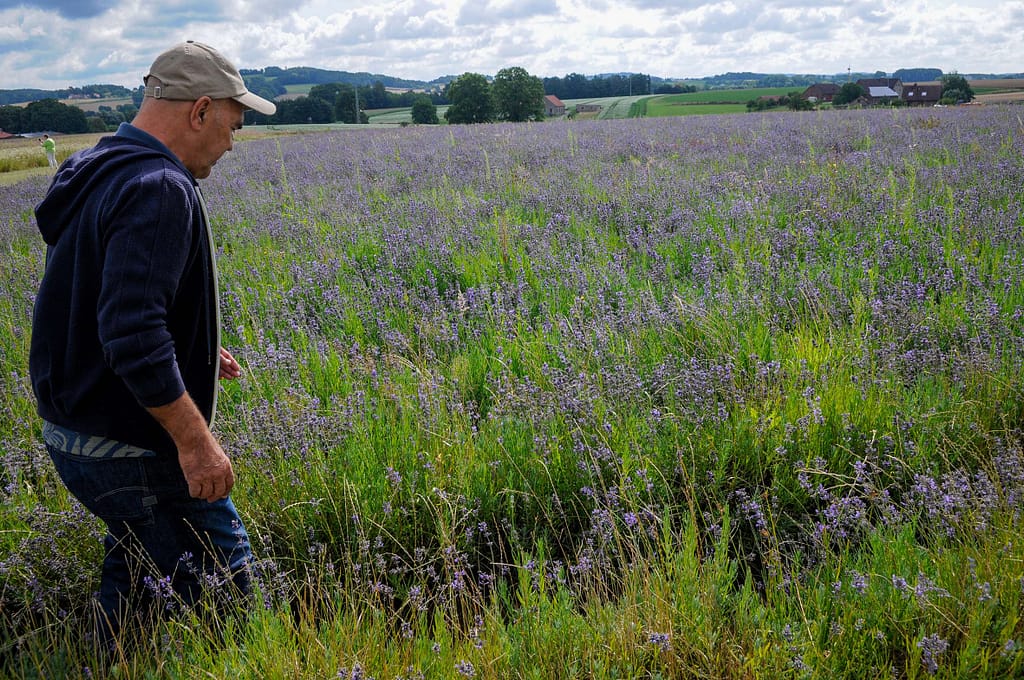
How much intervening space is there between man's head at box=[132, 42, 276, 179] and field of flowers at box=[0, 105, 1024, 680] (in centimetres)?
133

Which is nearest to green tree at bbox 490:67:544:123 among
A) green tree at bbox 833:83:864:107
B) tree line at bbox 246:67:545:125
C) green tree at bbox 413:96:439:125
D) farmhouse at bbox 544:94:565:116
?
tree line at bbox 246:67:545:125

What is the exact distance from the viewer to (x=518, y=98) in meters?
57.3

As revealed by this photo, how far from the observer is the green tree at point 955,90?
155 feet

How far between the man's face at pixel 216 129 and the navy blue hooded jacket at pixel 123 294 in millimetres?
115

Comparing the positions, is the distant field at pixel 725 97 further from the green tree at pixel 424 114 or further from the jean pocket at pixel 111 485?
the jean pocket at pixel 111 485

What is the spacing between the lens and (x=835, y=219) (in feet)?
18.9

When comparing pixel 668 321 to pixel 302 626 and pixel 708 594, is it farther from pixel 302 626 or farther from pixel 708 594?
pixel 302 626

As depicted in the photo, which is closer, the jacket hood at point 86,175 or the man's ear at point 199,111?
the jacket hood at point 86,175

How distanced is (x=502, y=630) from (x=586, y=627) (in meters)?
0.24

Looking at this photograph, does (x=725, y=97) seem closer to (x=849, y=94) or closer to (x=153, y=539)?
(x=849, y=94)

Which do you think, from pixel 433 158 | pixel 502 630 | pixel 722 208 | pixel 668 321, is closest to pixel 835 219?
pixel 722 208

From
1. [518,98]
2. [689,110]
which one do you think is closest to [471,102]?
[518,98]

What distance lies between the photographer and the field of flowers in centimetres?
180

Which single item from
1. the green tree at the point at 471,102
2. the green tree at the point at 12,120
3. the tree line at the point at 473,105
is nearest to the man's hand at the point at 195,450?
the tree line at the point at 473,105
